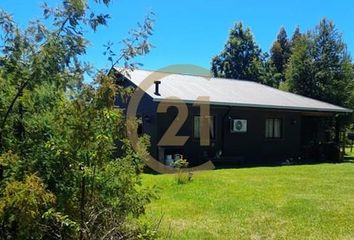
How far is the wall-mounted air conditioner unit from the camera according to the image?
18891mm

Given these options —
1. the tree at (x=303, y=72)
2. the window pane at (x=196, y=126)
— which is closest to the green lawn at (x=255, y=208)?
the window pane at (x=196, y=126)

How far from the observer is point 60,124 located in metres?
4.19

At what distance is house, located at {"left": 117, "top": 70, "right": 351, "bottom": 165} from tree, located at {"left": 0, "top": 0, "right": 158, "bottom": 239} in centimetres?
1078

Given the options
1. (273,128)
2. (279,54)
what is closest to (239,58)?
(279,54)

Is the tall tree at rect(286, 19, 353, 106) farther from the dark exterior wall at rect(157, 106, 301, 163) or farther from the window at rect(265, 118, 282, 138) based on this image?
the window at rect(265, 118, 282, 138)

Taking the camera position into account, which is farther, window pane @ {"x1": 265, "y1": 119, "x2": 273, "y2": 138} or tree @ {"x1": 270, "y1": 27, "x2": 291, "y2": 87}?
tree @ {"x1": 270, "y1": 27, "x2": 291, "y2": 87}

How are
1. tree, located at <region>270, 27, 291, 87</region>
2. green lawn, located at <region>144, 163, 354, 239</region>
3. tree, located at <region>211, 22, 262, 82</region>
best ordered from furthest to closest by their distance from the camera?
1. tree, located at <region>270, 27, 291, 87</region>
2. tree, located at <region>211, 22, 262, 82</region>
3. green lawn, located at <region>144, 163, 354, 239</region>

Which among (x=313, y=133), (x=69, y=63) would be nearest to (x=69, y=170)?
(x=69, y=63)

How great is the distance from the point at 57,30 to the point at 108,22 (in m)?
0.47

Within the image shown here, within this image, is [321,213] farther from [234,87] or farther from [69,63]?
[234,87]

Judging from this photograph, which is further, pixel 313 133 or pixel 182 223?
pixel 313 133

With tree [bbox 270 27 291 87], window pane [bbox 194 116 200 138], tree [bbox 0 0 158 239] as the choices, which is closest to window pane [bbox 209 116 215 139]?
window pane [bbox 194 116 200 138]

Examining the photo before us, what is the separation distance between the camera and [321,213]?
324 inches

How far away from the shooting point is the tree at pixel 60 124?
13.0ft
